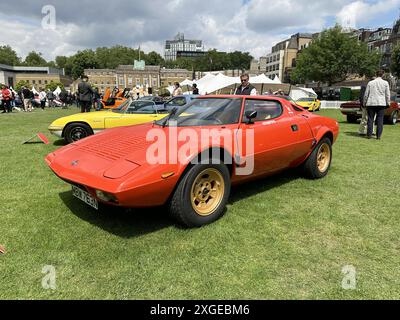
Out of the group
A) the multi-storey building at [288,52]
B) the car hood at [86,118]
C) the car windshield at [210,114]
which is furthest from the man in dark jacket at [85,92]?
the multi-storey building at [288,52]

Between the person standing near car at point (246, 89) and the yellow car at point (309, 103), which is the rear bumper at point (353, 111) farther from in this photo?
the yellow car at point (309, 103)

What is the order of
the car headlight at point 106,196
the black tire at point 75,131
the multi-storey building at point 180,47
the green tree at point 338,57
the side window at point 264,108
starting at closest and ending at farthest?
the car headlight at point 106,196
the side window at point 264,108
the black tire at point 75,131
the green tree at point 338,57
the multi-storey building at point 180,47

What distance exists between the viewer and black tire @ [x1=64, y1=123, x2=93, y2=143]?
7211 mm

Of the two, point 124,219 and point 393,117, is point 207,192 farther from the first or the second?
point 393,117

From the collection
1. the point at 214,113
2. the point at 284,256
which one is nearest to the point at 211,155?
the point at 214,113

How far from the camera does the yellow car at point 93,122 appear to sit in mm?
7215

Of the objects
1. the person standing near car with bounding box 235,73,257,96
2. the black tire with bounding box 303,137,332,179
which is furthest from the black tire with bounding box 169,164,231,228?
the person standing near car with bounding box 235,73,257,96

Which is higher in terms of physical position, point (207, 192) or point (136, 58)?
point (136, 58)

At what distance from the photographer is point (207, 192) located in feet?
10.7

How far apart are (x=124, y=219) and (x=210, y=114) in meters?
1.55

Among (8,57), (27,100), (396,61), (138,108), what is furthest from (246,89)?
(8,57)

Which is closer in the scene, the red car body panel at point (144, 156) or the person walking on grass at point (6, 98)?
the red car body panel at point (144, 156)

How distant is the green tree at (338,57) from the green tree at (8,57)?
442 feet
